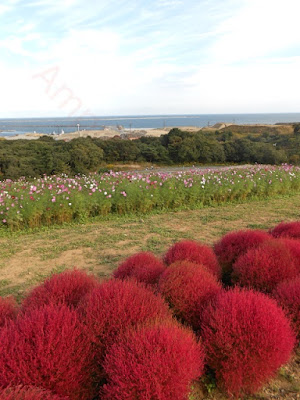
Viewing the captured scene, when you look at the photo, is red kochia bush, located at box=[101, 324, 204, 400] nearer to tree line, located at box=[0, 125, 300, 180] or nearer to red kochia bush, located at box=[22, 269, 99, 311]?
red kochia bush, located at box=[22, 269, 99, 311]

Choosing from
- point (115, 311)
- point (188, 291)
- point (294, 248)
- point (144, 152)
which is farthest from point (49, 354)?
point (144, 152)

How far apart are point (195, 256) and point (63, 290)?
45.1 inches

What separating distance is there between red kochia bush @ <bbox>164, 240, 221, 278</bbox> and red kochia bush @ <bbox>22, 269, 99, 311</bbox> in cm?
84

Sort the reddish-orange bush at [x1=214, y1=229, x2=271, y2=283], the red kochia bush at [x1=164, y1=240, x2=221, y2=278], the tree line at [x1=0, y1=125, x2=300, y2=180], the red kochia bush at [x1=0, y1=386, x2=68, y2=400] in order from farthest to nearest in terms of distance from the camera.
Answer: the tree line at [x1=0, y1=125, x2=300, y2=180], the reddish-orange bush at [x1=214, y1=229, x2=271, y2=283], the red kochia bush at [x1=164, y1=240, x2=221, y2=278], the red kochia bush at [x1=0, y1=386, x2=68, y2=400]

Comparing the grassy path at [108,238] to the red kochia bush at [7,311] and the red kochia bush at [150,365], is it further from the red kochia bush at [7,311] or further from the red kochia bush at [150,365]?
the red kochia bush at [150,365]

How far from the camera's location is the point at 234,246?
10.6 ft

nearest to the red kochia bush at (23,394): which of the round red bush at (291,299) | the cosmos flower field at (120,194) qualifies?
the round red bush at (291,299)

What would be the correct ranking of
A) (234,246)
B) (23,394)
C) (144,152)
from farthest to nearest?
(144,152) < (234,246) < (23,394)

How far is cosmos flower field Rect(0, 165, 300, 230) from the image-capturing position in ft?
19.3

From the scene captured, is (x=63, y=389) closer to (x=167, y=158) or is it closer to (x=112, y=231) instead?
(x=112, y=231)

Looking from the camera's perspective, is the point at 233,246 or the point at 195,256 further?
the point at 233,246

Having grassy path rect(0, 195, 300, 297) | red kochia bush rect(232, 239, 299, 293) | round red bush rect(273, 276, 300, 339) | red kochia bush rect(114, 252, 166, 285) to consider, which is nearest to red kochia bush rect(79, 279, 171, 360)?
red kochia bush rect(114, 252, 166, 285)

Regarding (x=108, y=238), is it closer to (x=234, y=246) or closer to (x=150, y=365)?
(x=234, y=246)

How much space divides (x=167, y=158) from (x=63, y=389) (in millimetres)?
20951
